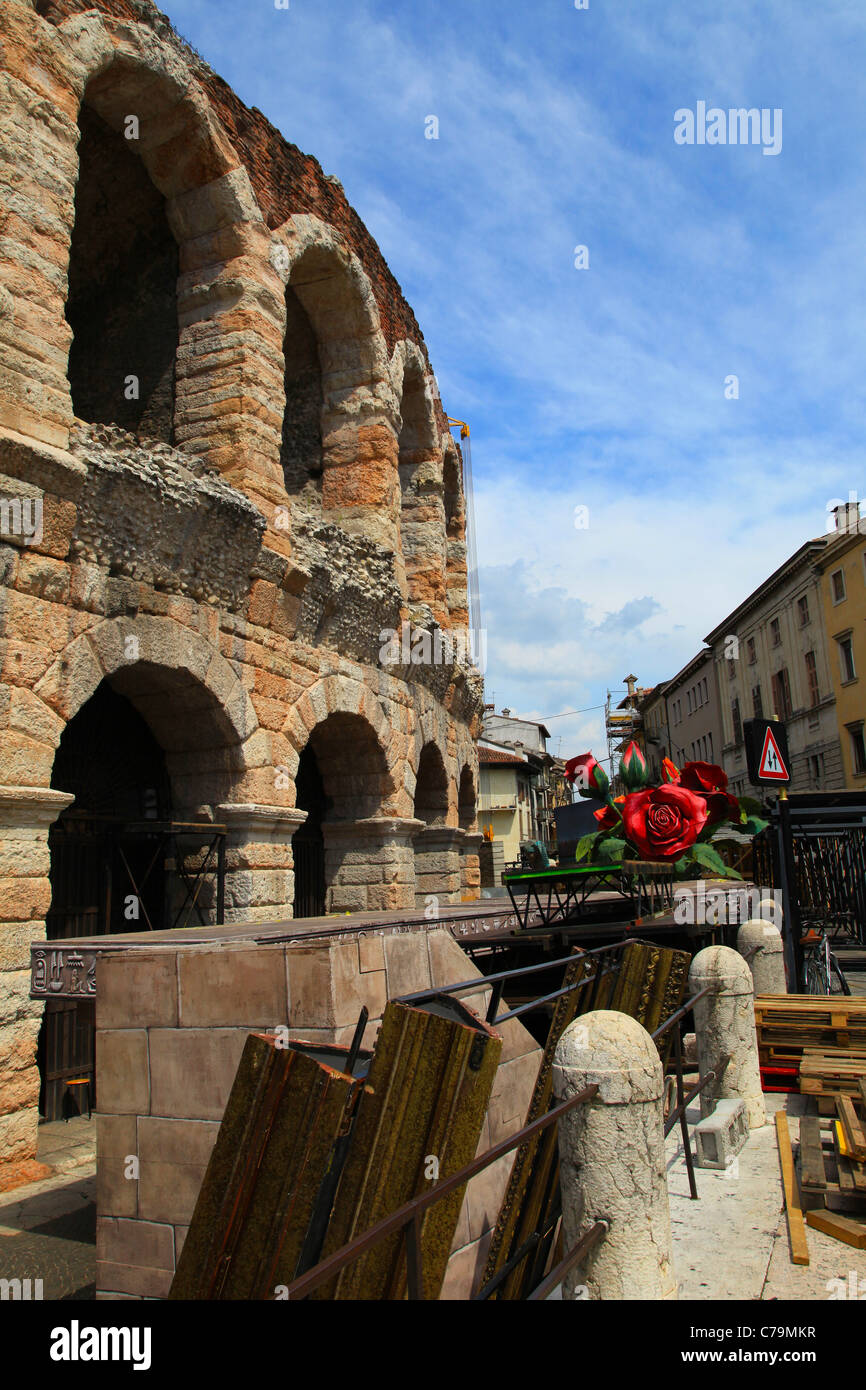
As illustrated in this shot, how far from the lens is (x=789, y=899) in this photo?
721 cm

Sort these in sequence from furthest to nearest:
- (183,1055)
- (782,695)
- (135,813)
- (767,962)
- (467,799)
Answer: (782,695), (467,799), (135,813), (767,962), (183,1055)

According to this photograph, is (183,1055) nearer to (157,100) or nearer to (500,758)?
(157,100)

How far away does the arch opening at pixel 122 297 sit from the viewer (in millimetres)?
9445

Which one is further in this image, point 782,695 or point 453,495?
point 782,695

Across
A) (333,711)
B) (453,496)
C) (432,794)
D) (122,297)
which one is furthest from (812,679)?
(122,297)

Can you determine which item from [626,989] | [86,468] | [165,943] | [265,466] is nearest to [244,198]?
[265,466]

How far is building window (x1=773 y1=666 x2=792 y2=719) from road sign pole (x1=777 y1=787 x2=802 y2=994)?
25.6 m

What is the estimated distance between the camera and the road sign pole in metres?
6.93

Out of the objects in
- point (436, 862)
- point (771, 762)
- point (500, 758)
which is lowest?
point (436, 862)

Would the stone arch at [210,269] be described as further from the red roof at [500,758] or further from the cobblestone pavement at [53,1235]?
the red roof at [500,758]

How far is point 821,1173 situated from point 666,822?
5.49 feet

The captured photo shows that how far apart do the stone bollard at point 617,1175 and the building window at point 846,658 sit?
88.9 feet

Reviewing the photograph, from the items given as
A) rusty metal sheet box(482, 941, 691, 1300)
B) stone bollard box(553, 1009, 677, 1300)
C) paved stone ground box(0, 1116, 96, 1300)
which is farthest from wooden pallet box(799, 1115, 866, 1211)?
paved stone ground box(0, 1116, 96, 1300)

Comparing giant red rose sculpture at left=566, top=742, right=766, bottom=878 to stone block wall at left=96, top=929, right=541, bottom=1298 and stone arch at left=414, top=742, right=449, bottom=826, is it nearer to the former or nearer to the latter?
stone block wall at left=96, top=929, right=541, bottom=1298
